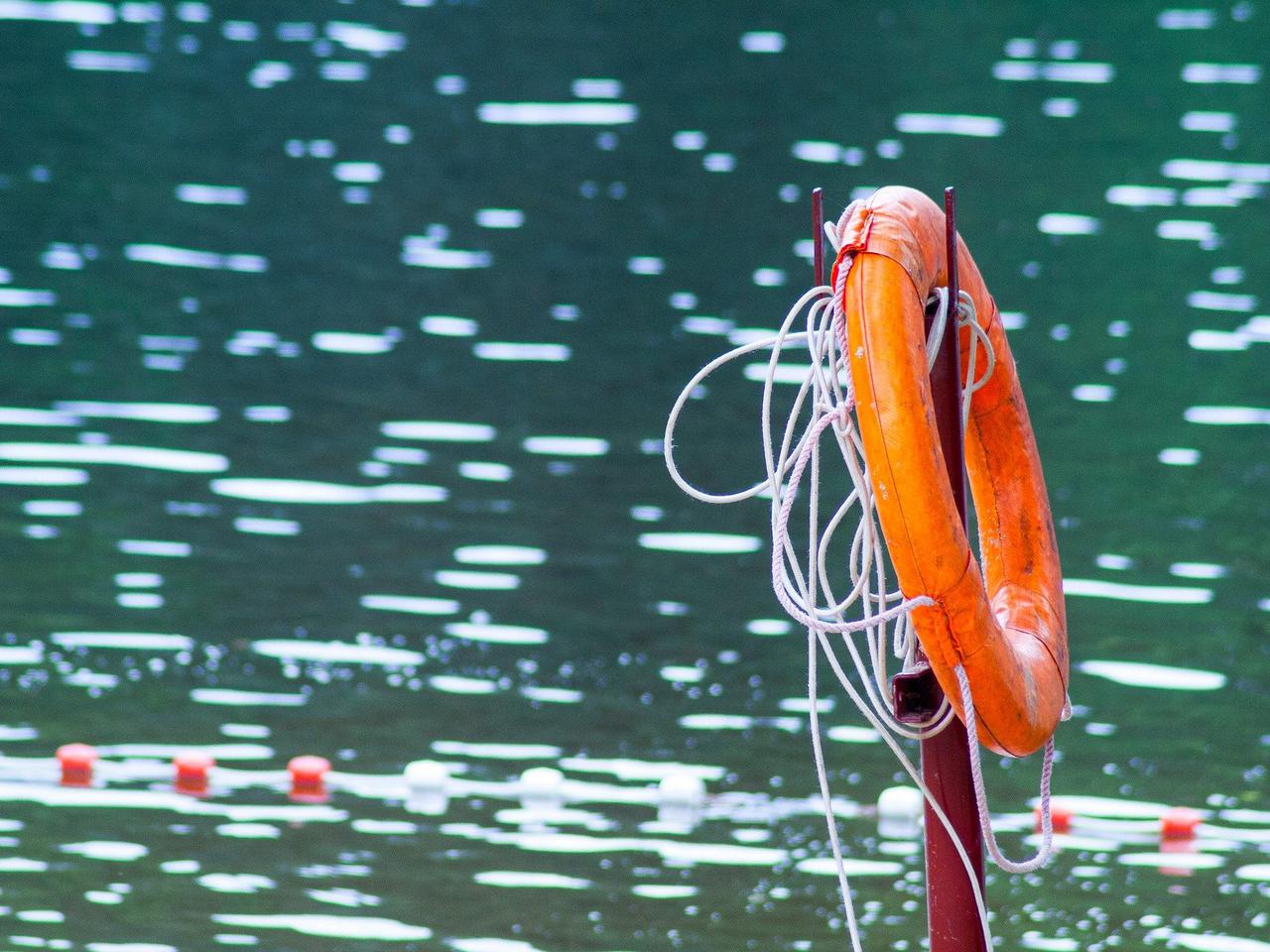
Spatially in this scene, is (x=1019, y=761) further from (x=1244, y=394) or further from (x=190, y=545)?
(x=1244, y=394)

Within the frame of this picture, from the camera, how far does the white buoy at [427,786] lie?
7188mm

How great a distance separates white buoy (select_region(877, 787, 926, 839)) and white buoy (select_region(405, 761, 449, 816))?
60.4 inches

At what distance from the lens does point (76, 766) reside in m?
7.21

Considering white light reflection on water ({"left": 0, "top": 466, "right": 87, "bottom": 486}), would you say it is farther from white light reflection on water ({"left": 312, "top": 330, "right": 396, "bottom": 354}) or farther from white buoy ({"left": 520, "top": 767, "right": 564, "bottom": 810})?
white buoy ({"left": 520, "top": 767, "right": 564, "bottom": 810})

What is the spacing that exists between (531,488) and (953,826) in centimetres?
624

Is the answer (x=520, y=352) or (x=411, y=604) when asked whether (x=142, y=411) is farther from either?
(x=411, y=604)

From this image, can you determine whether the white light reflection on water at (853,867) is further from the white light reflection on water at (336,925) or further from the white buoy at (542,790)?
the white light reflection on water at (336,925)

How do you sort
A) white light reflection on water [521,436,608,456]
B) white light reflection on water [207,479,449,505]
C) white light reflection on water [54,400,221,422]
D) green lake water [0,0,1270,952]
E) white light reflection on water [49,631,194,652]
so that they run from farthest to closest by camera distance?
white light reflection on water [54,400,221,422]
white light reflection on water [521,436,608,456]
white light reflection on water [207,479,449,505]
white light reflection on water [49,631,194,652]
green lake water [0,0,1270,952]

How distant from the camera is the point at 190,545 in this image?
377 inches

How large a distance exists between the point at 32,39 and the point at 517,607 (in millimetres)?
15611

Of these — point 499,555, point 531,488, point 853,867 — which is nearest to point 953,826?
point 853,867

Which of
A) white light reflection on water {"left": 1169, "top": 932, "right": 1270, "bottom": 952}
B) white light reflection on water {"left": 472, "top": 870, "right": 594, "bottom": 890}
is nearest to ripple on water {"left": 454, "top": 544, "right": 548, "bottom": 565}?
white light reflection on water {"left": 472, "top": 870, "right": 594, "bottom": 890}

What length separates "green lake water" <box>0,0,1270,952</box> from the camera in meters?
6.75

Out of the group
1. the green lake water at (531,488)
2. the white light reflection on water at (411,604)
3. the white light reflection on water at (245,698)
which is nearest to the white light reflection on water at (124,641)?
the green lake water at (531,488)
